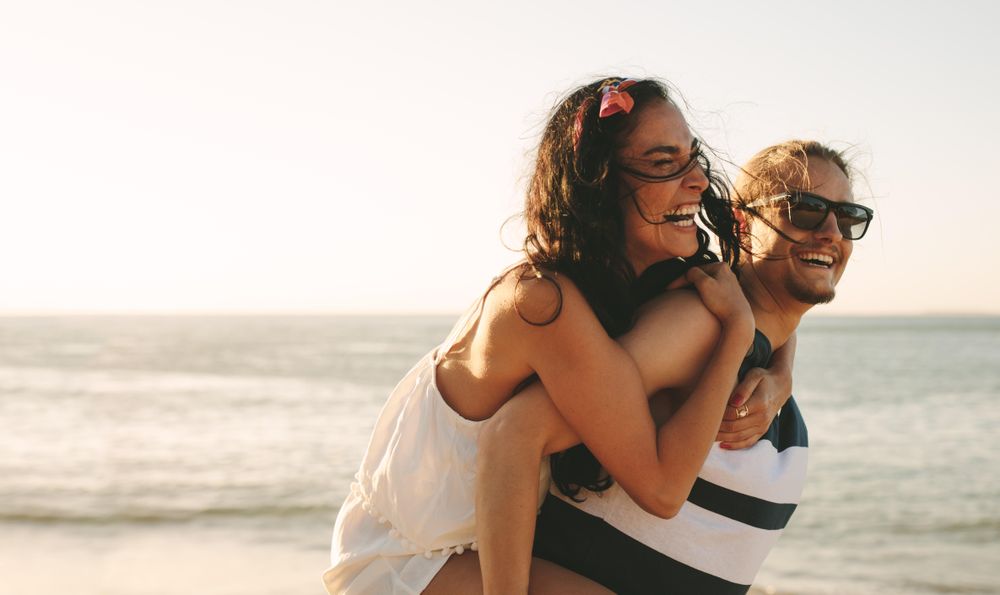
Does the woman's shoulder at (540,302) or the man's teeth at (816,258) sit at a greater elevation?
the woman's shoulder at (540,302)

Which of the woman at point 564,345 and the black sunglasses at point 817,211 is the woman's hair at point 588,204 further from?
the black sunglasses at point 817,211

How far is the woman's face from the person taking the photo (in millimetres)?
2916

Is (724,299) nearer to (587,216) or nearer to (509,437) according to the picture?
(587,216)

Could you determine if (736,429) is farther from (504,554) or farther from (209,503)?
(209,503)

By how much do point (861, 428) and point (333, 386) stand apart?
14178mm

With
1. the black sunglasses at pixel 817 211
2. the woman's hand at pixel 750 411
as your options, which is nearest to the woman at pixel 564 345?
the woman's hand at pixel 750 411

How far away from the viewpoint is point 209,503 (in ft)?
37.4

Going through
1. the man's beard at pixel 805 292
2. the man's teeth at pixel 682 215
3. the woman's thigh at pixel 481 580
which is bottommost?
the woman's thigh at pixel 481 580

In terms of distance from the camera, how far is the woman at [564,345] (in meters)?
2.62

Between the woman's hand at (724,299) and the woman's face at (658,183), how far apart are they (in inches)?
5.6

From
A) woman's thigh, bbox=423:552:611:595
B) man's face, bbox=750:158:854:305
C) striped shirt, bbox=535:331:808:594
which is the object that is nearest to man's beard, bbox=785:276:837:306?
man's face, bbox=750:158:854:305

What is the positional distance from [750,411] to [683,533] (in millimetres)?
426

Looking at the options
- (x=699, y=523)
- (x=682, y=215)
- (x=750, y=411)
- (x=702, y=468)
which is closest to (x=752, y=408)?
(x=750, y=411)

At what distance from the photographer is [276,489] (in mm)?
12031
